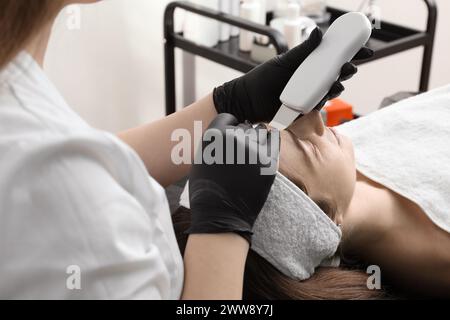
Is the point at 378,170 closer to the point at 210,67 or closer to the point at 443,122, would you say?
the point at 443,122

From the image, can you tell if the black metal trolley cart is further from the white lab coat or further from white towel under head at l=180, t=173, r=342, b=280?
the white lab coat

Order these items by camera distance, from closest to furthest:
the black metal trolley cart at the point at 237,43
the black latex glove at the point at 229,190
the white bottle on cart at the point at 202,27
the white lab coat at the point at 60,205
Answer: the white lab coat at the point at 60,205 → the black latex glove at the point at 229,190 → the black metal trolley cart at the point at 237,43 → the white bottle on cart at the point at 202,27

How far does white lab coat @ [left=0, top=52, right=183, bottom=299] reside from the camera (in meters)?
0.68

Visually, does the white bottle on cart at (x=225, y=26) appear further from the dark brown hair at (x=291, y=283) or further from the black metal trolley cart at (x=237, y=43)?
the dark brown hair at (x=291, y=283)

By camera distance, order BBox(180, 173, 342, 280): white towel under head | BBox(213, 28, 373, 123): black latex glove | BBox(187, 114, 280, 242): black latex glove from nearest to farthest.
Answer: BBox(187, 114, 280, 242): black latex glove → BBox(180, 173, 342, 280): white towel under head → BBox(213, 28, 373, 123): black latex glove

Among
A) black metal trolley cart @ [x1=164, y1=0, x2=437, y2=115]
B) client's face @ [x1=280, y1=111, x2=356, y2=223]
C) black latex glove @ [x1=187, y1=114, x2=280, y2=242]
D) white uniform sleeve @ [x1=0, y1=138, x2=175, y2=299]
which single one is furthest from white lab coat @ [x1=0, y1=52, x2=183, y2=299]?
black metal trolley cart @ [x1=164, y1=0, x2=437, y2=115]

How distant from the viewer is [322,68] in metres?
1.09

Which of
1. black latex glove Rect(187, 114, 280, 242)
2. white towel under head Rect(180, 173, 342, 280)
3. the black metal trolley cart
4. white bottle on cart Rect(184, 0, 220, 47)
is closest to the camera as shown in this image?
black latex glove Rect(187, 114, 280, 242)

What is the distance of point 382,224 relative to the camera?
1240 millimetres

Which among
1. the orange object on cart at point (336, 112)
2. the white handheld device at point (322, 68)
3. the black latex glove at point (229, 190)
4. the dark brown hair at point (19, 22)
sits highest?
the dark brown hair at point (19, 22)

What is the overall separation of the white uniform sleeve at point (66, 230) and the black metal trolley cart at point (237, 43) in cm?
119

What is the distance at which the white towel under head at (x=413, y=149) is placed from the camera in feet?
4.17

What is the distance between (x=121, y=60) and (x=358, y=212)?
131 centimetres

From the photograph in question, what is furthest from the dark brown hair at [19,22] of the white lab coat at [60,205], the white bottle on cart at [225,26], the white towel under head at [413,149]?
the white bottle on cart at [225,26]
